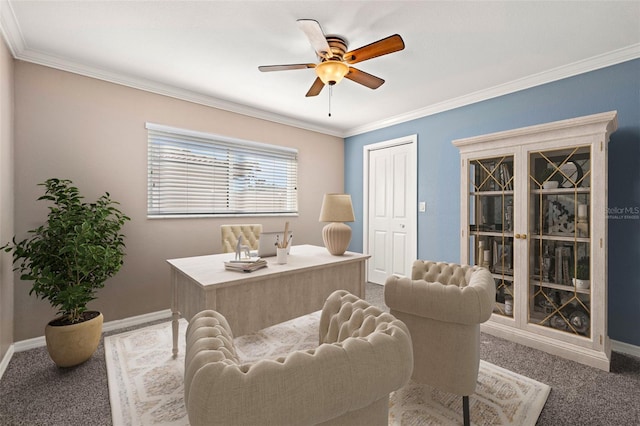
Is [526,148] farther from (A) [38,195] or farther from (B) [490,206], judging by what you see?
(A) [38,195]

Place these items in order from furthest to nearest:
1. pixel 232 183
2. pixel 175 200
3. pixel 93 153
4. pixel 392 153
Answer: pixel 392 153 → pixel 232 183 → pixel 175 200 → pixel 93 153

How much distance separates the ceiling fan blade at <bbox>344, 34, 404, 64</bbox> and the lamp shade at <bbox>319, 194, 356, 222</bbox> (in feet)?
3.40

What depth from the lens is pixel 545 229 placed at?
7.97 ft

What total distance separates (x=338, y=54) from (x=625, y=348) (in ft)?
10.7

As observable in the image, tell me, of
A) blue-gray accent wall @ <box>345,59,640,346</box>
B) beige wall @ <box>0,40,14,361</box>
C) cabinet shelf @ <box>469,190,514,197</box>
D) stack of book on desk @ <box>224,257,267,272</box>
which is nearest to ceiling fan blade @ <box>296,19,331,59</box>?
stack of book on desk @ <box>224,257,267,272</box>

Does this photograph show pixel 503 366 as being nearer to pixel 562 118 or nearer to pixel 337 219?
pixel 337 219

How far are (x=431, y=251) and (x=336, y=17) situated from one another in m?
2.82

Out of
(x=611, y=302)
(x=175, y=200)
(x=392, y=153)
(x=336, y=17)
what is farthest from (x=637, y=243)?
(x=175, y=200)

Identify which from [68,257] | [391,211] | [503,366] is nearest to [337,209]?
[503,366]

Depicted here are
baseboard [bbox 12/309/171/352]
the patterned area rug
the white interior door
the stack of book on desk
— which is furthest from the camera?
the white interior door

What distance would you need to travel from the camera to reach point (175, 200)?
3.14 meters

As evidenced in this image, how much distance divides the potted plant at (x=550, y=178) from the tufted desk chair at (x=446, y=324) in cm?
134

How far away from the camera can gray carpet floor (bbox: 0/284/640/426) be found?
161 centimetres

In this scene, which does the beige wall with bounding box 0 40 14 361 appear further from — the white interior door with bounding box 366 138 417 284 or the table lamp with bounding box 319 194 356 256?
the white interior door with bounding box 366 138 417 284
